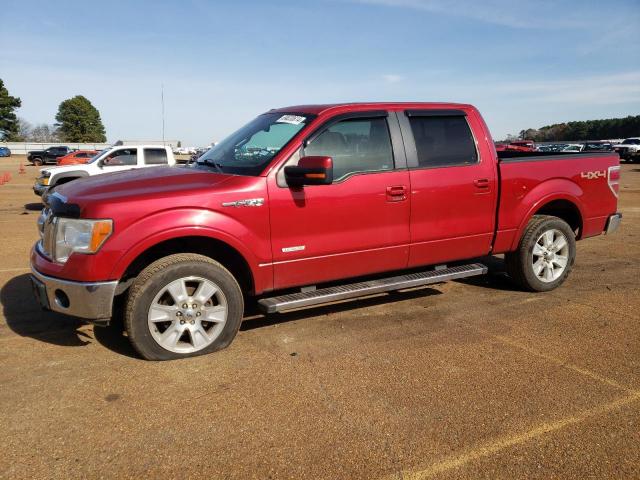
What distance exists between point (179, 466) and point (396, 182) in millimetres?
2843

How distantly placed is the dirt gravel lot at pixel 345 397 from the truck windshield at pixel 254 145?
1.44m

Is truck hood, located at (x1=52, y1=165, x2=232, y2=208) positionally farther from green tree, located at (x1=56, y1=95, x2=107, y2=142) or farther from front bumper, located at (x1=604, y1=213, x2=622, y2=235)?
green tree, located at (x1=56, y1=95, x2=107, y2=142)

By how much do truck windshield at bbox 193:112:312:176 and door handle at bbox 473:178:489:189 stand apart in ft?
5.63

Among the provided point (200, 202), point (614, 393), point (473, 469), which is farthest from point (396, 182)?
point (473, 469)

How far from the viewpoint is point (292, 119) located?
14.7ft

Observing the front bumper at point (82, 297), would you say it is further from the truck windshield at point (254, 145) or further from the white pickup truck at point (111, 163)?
the white pickup truck at point (111, 163)

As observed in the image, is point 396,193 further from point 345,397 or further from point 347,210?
point 345,397

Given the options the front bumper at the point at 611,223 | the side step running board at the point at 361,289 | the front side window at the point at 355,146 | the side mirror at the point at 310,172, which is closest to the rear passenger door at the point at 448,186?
the side step running board at the point at 361,289

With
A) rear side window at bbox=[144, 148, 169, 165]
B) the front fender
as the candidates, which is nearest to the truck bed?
the front fender

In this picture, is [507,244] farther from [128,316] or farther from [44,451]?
[44,451]

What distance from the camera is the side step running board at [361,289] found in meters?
3.99

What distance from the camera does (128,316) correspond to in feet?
11.8

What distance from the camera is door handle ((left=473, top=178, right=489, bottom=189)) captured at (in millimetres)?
4809

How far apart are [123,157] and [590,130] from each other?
107m
